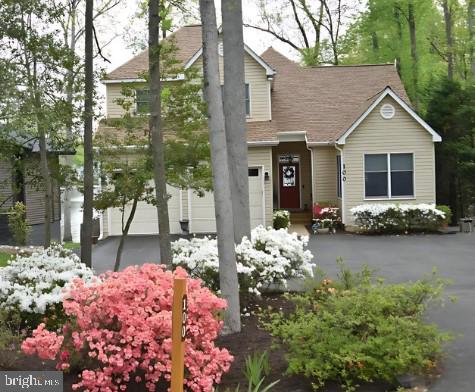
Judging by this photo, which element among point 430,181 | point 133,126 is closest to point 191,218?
point 430,181

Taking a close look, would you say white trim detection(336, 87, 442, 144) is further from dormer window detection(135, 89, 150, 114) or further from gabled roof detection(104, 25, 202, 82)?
dormer window detection(135, 89, 150, 114)

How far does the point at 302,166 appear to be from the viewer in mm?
28406

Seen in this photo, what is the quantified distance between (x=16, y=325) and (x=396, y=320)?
4565 millimetres

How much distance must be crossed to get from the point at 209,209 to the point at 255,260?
14.8 meters

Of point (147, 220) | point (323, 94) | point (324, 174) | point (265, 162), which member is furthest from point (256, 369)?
point (323, 94)

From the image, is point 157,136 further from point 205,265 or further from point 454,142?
point 454,142

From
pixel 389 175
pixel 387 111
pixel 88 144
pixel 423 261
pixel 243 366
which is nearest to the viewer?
pixel 243 366

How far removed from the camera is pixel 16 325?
8188 mm

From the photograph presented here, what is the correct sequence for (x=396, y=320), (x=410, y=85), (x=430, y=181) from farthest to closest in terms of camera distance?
(x=410, y=85) → (x=430, y=181) → (x=396, y=320)

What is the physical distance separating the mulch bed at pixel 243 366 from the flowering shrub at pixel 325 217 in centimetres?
1540

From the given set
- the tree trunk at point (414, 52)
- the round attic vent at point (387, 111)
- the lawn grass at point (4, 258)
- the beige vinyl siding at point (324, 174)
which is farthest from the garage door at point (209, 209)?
the tree trunk at point (414, 52)

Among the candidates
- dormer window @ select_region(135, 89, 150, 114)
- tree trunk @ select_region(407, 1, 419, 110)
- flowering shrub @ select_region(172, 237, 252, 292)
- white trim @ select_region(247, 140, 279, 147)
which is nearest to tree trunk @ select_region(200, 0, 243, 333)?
flowering shrub @ select_region(172, 237, 252, 292)

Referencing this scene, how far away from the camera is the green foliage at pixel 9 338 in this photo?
274 inches

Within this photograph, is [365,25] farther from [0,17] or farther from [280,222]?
[0,17]
